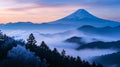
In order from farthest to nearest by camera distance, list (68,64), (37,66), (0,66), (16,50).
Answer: (68,64), (16,50), (37,66), (0,66)

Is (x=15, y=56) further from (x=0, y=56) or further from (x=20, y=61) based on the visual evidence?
(x=0, y=56)

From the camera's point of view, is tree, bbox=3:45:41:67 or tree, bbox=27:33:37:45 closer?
tree, bbox=3:45:41:67

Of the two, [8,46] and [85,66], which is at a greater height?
[8,46]

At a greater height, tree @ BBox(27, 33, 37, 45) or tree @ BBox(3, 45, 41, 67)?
tree @ BBox(27, 33, 37, 45)

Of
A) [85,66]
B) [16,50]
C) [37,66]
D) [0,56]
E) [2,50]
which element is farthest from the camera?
[85,66]

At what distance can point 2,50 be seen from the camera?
8662 cm

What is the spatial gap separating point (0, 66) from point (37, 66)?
28.4 ft

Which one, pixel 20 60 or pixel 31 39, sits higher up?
pixel 31 39

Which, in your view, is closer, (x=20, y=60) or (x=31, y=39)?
(x=20, y=60)

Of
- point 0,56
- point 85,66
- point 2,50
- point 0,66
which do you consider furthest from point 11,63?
point 85,66

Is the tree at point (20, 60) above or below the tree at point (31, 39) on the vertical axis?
below

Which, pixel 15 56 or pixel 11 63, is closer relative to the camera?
pixel 11 63

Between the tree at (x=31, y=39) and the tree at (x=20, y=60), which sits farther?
the tree at (x=31, y=39)

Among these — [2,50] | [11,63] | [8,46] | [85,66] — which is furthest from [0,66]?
[85,66]
